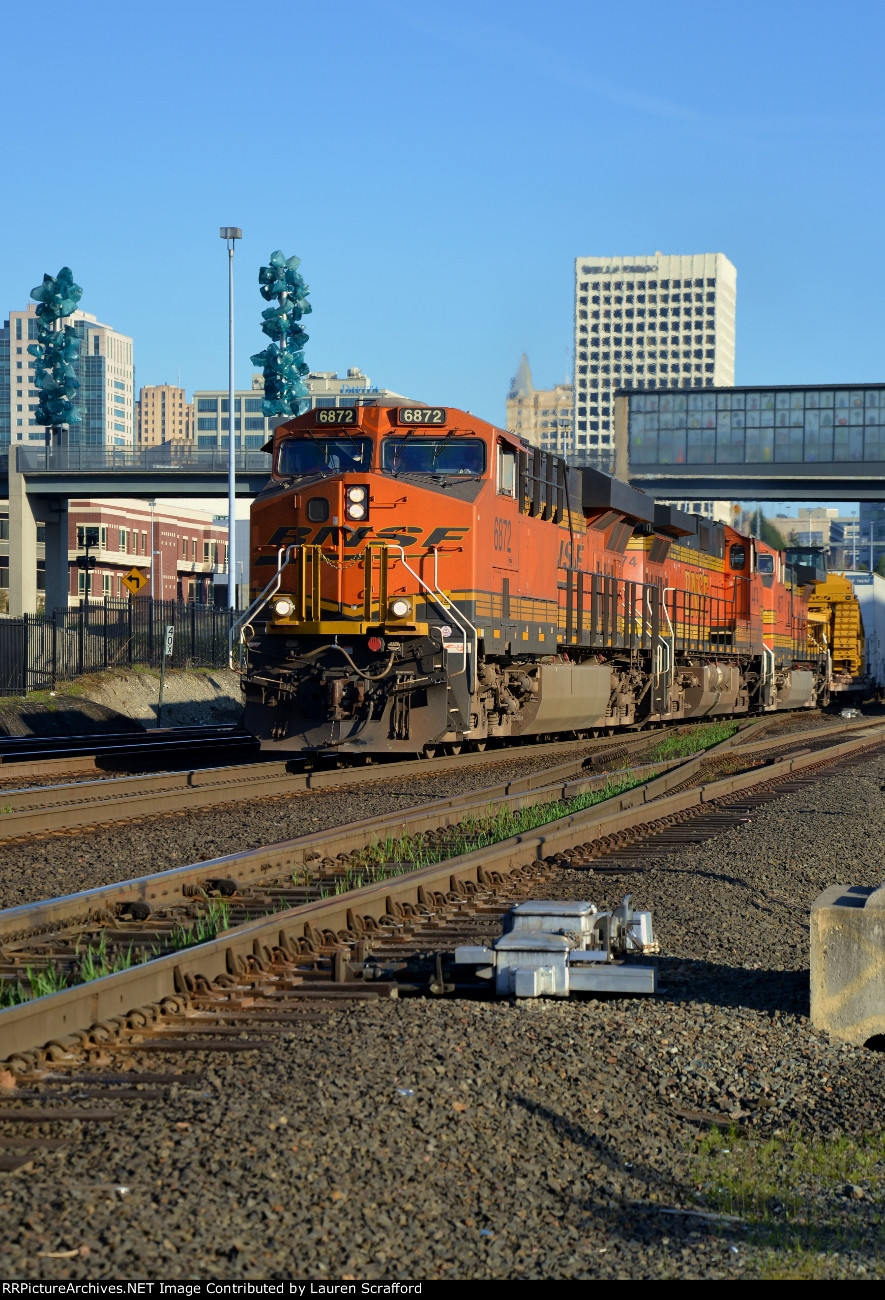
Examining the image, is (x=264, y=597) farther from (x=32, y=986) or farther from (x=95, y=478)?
(x=95, y=478)

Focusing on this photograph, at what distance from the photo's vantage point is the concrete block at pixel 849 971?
5840mm

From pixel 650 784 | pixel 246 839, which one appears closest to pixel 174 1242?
pixel 246 839

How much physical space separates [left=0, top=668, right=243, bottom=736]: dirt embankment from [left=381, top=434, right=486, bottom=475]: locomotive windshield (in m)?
10.8

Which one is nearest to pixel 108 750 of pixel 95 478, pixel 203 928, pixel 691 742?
pixel 691 742

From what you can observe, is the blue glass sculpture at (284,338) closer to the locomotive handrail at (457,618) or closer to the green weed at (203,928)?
the locomotive handrail at (457,618)

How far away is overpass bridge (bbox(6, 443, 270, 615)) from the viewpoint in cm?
5794

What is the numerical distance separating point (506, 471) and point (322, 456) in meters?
2.06

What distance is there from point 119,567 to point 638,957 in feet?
274

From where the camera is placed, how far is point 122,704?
3017 cm

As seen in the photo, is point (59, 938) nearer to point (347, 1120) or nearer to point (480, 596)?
point (347, 1120)

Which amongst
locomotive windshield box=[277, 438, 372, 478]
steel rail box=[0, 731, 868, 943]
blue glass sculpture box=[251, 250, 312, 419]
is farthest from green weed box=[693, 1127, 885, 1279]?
blue glass sculpture box=[251, 250, 312, 419]

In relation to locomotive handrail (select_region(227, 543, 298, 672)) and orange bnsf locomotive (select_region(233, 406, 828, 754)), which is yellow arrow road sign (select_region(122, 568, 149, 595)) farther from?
locomotive handrail (select_region(227, 543, 298, 672))

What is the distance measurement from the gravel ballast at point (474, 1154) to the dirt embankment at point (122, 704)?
20.5 m

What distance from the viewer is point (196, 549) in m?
95.8
